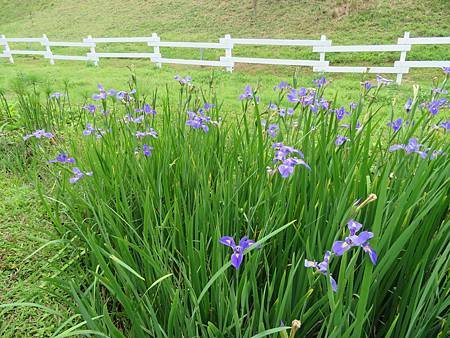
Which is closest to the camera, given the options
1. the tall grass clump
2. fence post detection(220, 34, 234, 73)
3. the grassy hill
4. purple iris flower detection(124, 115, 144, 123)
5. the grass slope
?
the tall grass clump

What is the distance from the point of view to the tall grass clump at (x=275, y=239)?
97cm

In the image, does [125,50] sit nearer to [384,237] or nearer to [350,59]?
[350,59]

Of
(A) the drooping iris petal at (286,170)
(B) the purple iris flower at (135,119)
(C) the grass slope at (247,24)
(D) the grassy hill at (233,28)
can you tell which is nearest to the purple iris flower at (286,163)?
(A) the drooping iris petal at (286,170)

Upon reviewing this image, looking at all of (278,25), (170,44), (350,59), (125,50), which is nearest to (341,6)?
(278,25)

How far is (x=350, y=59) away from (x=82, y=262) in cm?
1082

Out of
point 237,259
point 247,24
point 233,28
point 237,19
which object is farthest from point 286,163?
point 237,19

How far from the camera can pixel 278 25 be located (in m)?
14.8

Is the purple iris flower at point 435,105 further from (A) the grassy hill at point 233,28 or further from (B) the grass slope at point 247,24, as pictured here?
(B) the grass slope at point 247,24

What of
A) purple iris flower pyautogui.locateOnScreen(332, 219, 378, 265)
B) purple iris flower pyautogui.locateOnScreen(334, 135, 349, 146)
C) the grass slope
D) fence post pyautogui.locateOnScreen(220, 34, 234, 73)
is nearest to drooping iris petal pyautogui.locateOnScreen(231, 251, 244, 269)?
purple iris flower pyautogui.locateOnScreen(332, 219, 378, 265)

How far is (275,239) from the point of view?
4.38 ft

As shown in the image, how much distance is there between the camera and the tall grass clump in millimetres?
972

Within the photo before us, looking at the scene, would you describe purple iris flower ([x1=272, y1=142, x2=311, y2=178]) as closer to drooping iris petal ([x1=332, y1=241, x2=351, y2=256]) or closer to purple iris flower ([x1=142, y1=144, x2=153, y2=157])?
drooping iris petal ([x1=332, y1=241, x2=351, y2=256])

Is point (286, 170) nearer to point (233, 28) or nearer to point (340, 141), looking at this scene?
point (340, 141)

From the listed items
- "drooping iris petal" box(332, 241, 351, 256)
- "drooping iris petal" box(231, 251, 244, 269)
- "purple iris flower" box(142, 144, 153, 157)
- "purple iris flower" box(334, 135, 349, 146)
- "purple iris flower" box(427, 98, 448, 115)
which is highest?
"purple iris flower" box(427, 98, 448, 115)
